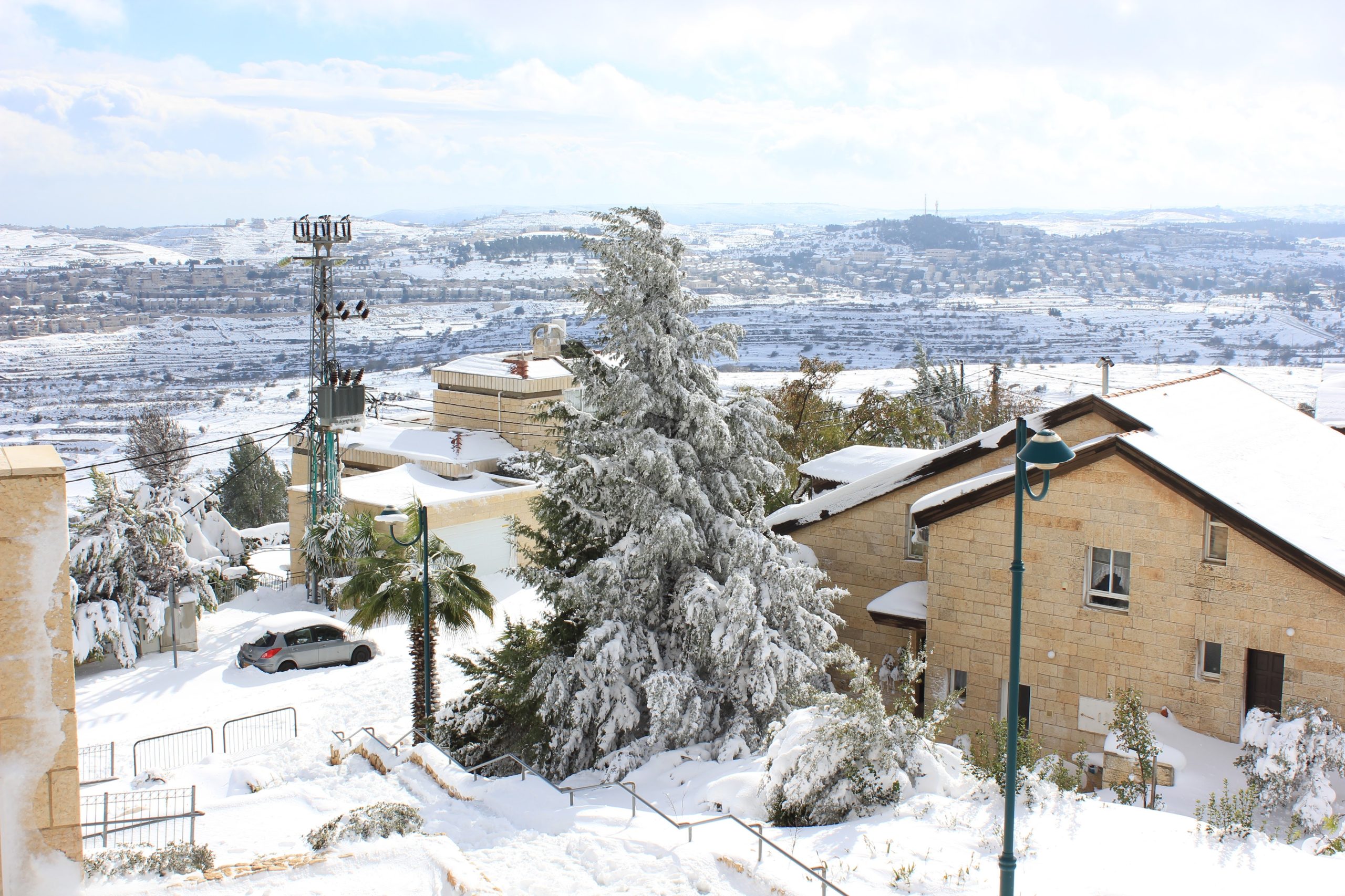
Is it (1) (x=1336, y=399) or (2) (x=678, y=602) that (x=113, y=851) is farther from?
(1) (x=1336, y=399)

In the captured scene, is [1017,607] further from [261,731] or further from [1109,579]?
[261,731]

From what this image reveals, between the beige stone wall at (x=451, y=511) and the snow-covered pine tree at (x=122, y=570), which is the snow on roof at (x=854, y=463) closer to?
the beige stone wall at (x=451, y=511)

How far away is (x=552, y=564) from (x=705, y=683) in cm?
352

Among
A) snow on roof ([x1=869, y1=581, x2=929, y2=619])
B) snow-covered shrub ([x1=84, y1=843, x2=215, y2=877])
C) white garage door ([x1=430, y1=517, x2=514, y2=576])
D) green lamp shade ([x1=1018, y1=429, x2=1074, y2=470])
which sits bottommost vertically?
white garage door ([x1=430, y1=517, x2=514, y2=576])

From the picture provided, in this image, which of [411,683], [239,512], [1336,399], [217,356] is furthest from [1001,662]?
[217,356]

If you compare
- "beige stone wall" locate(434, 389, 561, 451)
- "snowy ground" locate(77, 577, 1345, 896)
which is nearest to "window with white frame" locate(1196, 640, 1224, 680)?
"snowy ground" locate(77, 577, 1345, 896)

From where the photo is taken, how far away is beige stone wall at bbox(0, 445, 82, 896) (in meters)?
8.05

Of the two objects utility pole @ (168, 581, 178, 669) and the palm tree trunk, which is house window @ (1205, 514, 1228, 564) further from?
utility pole @ (168, 581, 178, 669)

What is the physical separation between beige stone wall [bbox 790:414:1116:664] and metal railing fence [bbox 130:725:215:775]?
1224 cm

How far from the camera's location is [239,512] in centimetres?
7519

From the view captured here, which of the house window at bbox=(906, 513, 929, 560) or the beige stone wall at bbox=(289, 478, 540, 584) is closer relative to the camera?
the house window at bbox=(906, 513, 929, 560)

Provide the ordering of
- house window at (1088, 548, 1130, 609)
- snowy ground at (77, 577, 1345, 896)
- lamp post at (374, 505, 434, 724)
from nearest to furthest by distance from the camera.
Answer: snowy ground at (77, 577, 1345, 896)
house window at (1088, 548, 1130, 609)
lamp post at (374, 505, 434, 724)

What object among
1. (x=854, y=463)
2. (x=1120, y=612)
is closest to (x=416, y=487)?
(x=854, y=463)

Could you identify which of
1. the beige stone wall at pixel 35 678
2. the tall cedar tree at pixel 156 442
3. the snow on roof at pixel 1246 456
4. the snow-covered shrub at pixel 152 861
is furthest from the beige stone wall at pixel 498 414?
the beige stone wall at pixel 35 678
